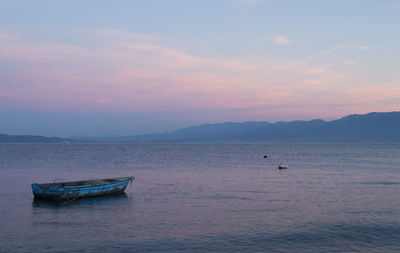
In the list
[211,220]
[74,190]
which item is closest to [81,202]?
[74,190]

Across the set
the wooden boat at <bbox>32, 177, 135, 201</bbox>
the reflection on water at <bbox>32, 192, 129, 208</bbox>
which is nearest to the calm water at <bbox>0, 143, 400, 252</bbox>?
the reflection on water at <bbox>32, 192, 129, 208</bbox>

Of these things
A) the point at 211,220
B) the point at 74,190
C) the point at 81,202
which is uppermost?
the point at 74,190

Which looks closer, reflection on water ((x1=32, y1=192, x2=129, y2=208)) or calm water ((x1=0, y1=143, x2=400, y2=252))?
calm water ((x1=0, y1=143, x2=400, y2=252))

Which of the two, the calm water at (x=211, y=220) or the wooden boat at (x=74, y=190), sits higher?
the wooden boat at (x=74, y=190)

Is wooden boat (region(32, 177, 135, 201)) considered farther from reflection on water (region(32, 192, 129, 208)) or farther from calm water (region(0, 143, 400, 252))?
calm water (region(0, 143, 400, 252))

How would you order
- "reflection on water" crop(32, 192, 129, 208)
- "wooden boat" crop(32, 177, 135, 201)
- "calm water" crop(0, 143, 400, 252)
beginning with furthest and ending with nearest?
1. "wooden boat" crop(32, 177, 135, 201)
2. "reflection on water" crop(32, 192, 129, 208)
3. "calm water" crop(0, 143, 400, 252)

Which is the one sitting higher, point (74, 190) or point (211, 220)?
point (74, 190)

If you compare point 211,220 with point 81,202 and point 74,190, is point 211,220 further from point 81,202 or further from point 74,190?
point 74,190

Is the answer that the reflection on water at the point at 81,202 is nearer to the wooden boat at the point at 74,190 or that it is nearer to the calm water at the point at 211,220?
the calm water at the point at 211,220

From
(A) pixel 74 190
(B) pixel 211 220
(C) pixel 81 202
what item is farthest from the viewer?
(A) pixel 74 190

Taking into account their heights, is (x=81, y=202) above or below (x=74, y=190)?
below

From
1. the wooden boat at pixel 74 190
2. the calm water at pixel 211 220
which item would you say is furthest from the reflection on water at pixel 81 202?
the wooden boat at pixel 74 190

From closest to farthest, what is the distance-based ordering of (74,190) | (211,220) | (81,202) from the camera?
(211,220), (81,202), (74,190)

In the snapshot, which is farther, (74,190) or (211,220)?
(74,190)
